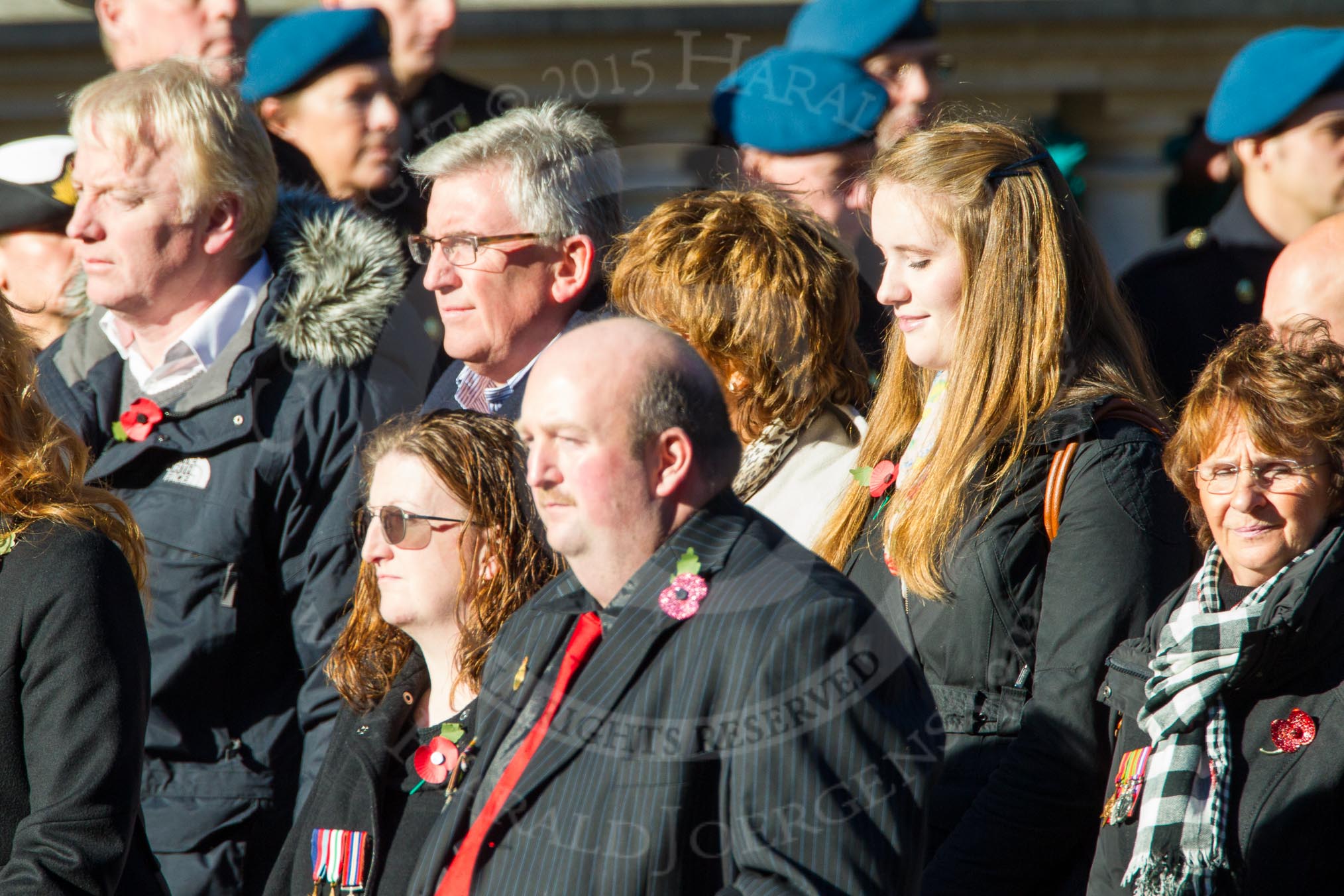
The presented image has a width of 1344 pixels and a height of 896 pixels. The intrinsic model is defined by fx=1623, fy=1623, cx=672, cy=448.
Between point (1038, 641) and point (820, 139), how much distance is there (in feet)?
5.82

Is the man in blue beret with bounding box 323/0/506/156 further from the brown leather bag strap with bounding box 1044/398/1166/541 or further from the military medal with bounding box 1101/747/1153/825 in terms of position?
the military medal with bounding box 1101/747/1153/825

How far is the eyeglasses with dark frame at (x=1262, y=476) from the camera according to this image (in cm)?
255

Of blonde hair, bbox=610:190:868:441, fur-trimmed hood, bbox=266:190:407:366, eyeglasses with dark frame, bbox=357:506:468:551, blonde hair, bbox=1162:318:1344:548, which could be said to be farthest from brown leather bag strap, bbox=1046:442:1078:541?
fur-trimmed hood, bbox=266:190:407:366

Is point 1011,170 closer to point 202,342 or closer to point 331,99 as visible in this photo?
point 202,342

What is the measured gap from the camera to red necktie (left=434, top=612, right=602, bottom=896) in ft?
7.27

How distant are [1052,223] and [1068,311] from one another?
6.3 inches

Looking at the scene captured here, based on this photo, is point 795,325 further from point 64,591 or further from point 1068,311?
point 64,591

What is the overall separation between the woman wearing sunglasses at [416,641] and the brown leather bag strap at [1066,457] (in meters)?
0.87

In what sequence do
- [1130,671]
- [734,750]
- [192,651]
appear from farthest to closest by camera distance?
[192,651]
[1130,671]
[734,750]

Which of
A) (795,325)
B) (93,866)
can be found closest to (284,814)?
(93,866)

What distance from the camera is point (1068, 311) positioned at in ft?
9.22

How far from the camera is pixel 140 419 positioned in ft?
11.7

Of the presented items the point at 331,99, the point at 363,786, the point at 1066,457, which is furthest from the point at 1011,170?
the point at 331,99

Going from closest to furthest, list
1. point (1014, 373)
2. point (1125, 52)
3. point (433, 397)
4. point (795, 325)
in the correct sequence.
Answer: point (1014, 373) < point (795, 325) < point (433, 397) < point (1125, 52)
